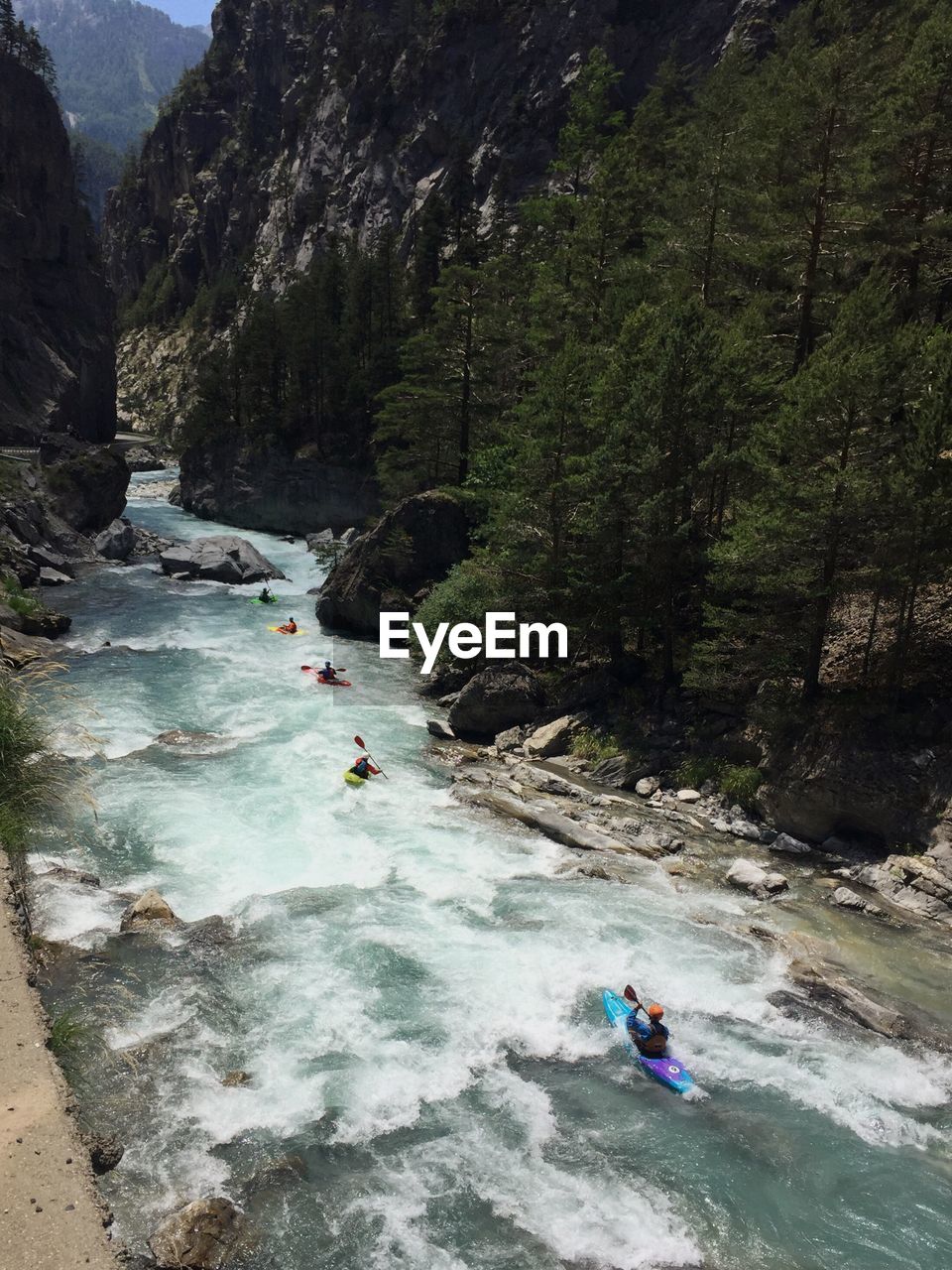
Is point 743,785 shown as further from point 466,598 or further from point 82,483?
point 82,483

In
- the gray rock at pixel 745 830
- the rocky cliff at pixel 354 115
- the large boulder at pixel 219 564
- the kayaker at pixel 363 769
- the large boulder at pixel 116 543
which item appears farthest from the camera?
the rocky cliff at pixel 354 115

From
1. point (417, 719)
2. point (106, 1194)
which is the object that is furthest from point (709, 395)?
point (106, 1194)

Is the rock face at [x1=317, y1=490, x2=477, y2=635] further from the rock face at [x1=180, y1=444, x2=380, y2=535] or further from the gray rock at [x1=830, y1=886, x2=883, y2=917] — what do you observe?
the gray rock at [x1=830, y1=886, x2=883, y2=917]

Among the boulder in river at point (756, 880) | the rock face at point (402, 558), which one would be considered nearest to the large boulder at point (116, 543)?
the rock face at point (402, 558)

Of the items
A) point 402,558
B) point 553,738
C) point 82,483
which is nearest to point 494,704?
point 553,738

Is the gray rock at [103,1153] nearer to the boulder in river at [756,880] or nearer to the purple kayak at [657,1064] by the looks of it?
the purple kayak at [657,1064]

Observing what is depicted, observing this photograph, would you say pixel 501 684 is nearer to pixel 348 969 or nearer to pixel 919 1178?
pixel 348 969
